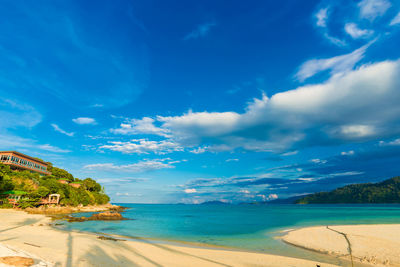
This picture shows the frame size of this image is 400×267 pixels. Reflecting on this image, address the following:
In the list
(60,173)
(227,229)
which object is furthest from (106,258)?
(60,173)

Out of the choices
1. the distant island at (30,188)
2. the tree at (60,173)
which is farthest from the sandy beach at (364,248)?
the tree at (60,173)

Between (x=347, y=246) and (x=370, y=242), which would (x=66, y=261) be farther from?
(x=370, y=242)

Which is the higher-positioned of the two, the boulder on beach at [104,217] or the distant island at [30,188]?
the distant island at [30,188]

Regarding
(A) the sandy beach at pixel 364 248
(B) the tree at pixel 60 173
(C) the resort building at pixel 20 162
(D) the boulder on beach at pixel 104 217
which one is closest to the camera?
(A) the sandy beach at pixel 364 248

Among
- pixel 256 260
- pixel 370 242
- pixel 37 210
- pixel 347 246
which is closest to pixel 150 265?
pixel 256 260

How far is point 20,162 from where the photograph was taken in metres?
87.6

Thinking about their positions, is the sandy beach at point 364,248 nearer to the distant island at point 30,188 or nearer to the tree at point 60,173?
the distant island at point 30,188

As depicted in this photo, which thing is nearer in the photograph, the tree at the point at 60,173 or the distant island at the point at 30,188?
the distant island at the point at 30,188

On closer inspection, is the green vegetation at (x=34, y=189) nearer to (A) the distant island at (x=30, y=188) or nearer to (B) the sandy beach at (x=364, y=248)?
(A) the distant island at (x=30, y=188)

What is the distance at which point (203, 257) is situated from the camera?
19516 mm

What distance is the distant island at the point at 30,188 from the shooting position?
61188 mm

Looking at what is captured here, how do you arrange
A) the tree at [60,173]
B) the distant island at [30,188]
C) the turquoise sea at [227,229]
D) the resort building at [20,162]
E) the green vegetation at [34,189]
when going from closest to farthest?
the turquoise sea at [227,229]
the distant island at [30,188]
the green vegetation at [34,189]
the resort building at [20,162]
the tree at [60,173]

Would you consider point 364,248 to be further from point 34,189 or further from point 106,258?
point 34,189

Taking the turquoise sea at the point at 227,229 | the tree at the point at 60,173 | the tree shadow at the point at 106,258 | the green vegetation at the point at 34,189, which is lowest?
the turquoise sea at the point at 227,229
